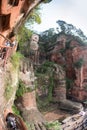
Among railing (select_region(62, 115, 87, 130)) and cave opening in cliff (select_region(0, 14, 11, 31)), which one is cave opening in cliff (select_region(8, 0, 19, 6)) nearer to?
cave opening in cliff (select_region(0, 14, 11, 31))

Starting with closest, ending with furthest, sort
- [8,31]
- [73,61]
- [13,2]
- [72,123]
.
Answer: [13,2] → [8,31] → [72,123] → [73,61]

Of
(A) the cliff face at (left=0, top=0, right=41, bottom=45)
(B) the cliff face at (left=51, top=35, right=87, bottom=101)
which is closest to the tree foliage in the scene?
(B) the cliff face at (left=51, top=35, right=87, bottom=101)

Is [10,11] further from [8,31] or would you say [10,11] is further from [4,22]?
[8,31]

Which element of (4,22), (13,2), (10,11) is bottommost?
(4,22)

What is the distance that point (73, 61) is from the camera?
3844 centimetres

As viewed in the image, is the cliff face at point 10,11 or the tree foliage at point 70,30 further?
the tree foliage at point 70,30

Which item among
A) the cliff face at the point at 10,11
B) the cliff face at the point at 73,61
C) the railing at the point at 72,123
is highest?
the cliff face at the point at 10,11

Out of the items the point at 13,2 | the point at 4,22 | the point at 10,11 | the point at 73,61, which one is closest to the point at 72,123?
the point at 73,61

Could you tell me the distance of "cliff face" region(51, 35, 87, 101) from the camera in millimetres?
37156

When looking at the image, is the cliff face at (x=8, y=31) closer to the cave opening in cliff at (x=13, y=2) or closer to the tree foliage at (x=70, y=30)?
the cave opening in cliff at (x=13, y=2)

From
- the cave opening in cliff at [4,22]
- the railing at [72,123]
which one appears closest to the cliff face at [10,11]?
the cave opening in cliff at [4,22]

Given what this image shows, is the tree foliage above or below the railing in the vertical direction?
above

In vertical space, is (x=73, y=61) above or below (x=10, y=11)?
below

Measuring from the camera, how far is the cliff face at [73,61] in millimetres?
37156
